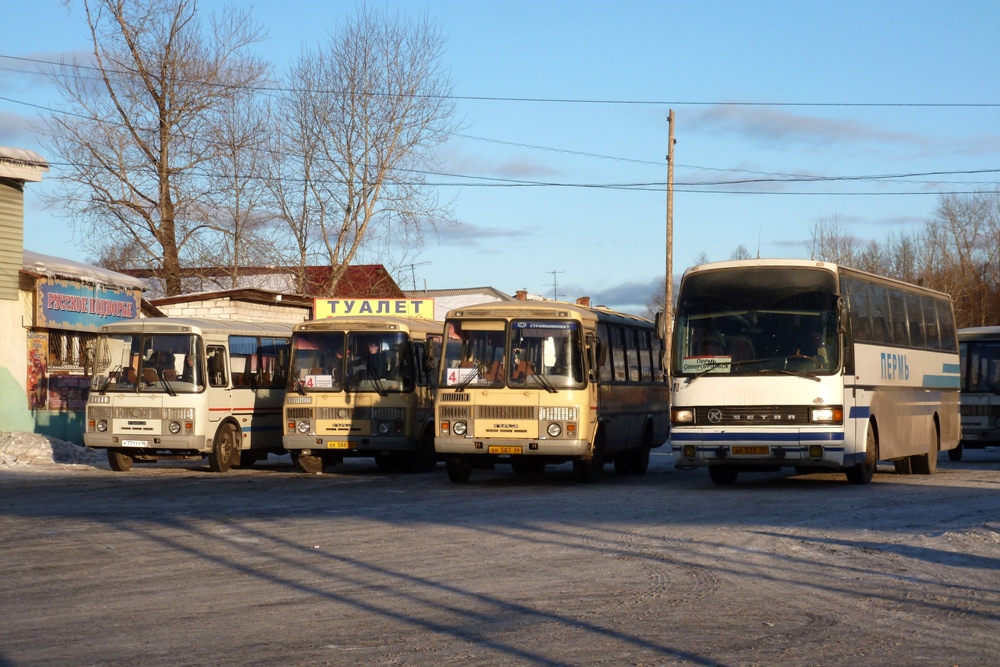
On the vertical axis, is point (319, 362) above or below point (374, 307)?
below

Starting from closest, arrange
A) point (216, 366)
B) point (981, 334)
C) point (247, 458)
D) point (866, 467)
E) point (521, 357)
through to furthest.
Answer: point (866, 467)
point (521, 357)
point (216, 366)
point (247, 458)
point (981, 334)

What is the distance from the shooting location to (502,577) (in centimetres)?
1083

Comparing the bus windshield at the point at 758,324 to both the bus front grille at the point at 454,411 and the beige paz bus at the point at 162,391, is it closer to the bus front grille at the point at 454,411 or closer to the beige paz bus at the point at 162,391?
the bus front grille at the point at 454,411

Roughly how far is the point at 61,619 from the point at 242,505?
8.18m

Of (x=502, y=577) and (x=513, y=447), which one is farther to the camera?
(x=513, y=447)

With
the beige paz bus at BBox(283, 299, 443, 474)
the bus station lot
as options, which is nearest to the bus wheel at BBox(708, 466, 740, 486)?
the bus station lot

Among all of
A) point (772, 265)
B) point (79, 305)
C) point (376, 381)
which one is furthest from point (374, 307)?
point (772, 265)

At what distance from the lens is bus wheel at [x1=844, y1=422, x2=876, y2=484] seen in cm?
1964

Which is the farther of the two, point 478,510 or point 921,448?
point 921,448

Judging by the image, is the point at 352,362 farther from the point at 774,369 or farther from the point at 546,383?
the point at 774,369

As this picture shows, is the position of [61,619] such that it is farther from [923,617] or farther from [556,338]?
[556,338]

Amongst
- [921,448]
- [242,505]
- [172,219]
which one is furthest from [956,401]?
[172,219]

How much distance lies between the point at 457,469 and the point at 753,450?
5.16 m

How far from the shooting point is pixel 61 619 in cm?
913
